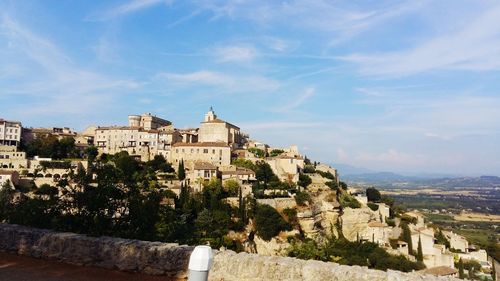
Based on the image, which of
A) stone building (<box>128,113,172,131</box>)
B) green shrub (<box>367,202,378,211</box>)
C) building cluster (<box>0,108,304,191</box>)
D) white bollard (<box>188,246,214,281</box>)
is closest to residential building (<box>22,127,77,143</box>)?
building cluster (<box>0,108,304,191</box>)

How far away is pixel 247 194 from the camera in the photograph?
49.4m

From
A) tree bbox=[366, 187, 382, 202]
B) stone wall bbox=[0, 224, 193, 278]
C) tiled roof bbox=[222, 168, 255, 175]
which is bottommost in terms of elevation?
tree bbox=[366, 187, 382, 202]

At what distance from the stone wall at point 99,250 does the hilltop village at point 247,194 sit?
1500 cm

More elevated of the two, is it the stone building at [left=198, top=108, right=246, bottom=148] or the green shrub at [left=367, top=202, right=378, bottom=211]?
the stone building at [left=198, top=108, right=246, bottom=148]

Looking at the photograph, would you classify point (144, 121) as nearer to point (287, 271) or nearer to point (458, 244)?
point (458, 244)

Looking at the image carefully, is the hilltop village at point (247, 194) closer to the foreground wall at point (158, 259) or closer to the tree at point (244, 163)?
the tree at point (244, 163)

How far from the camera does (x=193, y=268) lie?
2.97 m

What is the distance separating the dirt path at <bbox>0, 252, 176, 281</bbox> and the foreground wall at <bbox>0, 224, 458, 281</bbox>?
0.20 metres

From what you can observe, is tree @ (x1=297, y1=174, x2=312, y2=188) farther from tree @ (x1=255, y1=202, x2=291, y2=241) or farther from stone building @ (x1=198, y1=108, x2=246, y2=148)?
stone building @ (x1=198, y1=108, x2=246, y2=148)

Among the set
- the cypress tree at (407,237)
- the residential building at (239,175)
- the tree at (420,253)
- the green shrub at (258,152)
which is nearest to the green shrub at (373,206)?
the cypress tree at (407,237)

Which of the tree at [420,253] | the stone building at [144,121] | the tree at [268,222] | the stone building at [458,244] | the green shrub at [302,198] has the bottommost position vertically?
the stone building at [458,244]

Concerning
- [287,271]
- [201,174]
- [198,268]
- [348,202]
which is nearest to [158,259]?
[287,271]

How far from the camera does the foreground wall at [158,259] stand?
7130mm

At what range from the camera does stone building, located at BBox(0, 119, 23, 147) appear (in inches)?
2736
